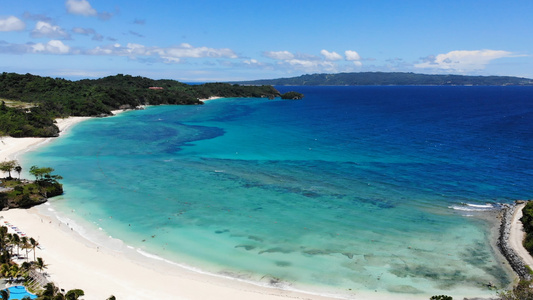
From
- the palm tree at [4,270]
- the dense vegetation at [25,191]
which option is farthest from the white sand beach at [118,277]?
the dense vegetation at [25,191]

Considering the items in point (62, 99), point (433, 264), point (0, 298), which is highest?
point (62, 99)

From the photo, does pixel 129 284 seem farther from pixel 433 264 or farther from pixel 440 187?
pixel 440 187

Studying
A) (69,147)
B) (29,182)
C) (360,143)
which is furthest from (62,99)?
(360,143)

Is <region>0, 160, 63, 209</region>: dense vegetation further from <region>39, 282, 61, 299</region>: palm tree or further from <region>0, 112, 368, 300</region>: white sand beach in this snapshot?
<region>39, 282, 61, 299</region>: palm tree

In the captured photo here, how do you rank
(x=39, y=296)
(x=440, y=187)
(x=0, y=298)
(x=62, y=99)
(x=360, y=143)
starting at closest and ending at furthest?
(x=0, y=298), (x=39, y=296), (x=440, y=187), (x=360, y=143), (x=62, y=99)

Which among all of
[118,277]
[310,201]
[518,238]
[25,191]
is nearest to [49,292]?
[118,277]

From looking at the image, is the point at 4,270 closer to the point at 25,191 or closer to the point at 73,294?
the point at 73,294
